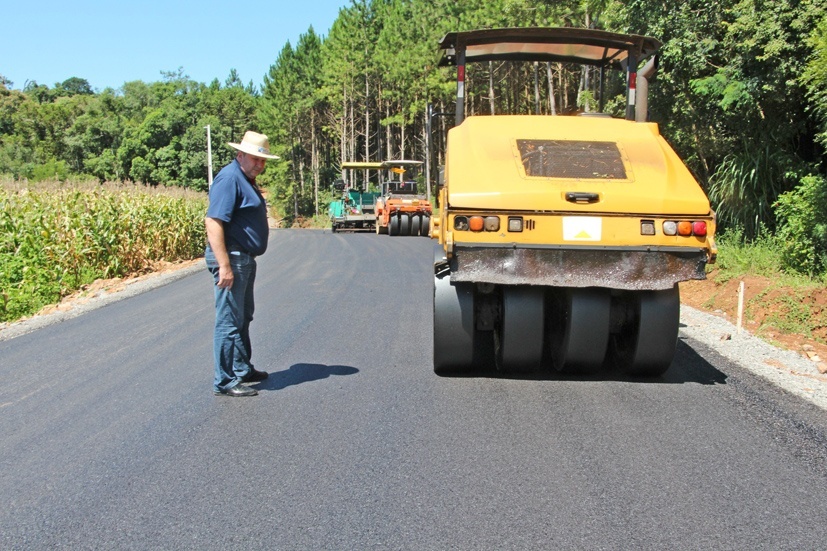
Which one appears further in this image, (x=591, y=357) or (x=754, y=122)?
(x=754, y=122)

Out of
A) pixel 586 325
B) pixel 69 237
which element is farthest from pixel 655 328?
pixel 69 237

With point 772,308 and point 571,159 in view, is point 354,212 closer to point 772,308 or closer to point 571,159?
point 772,308

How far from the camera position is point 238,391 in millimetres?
5766

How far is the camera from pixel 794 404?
5508mm

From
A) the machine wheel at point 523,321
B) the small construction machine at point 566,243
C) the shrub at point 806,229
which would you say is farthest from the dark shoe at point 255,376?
the shrub at point 806,229

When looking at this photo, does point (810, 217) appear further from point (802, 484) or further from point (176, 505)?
point (176, 505)

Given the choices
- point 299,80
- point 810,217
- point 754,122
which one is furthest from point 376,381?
point 299,80

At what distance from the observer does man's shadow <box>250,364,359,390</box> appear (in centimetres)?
615

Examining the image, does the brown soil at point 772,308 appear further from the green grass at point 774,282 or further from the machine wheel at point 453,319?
the machine wheel at point 453,319

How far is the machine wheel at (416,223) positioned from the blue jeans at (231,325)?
25.3m

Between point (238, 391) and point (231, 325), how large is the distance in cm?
50

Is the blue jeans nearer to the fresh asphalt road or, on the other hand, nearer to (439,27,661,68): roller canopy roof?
the fresh asphalt road

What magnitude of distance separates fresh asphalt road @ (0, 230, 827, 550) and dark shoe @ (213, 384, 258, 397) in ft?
0.28

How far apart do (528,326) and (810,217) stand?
6701 mm
